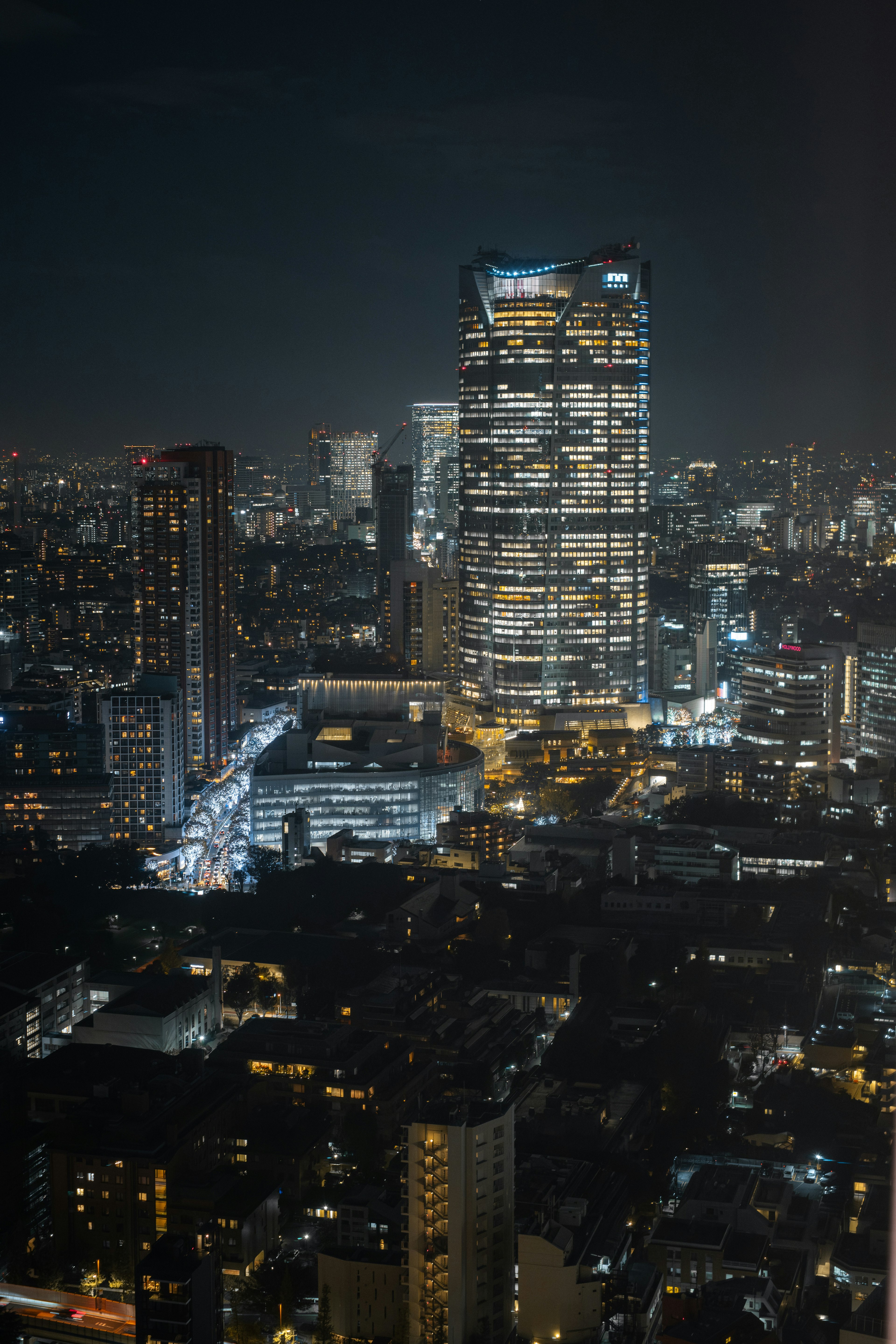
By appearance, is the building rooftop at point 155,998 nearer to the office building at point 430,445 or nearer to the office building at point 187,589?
the office building at point 187,589

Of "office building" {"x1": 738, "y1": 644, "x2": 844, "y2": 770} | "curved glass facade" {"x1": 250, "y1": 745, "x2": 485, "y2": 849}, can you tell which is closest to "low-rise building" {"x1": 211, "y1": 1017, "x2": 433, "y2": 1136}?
"curved glass facade" {"x1": 250, "y1": 745, "x2": 485, "y2": 849}

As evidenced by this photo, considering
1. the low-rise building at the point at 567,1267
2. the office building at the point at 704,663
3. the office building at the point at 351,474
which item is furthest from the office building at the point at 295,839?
the office building at the point at 351,474

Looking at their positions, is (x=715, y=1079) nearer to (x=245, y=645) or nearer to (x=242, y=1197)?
(x=242, y=1197)

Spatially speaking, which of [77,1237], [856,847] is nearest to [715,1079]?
[77,1237]

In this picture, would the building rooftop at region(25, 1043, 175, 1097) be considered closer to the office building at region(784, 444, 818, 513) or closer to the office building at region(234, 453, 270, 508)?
the office building at region(784, 444, 818, 513)

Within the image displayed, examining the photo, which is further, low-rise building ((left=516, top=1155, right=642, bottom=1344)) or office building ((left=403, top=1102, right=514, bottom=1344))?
low-rise building ((left=516, top=1155, right=642, bottom=1344))

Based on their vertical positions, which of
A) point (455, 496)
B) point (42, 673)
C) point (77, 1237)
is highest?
point (455, 496)
